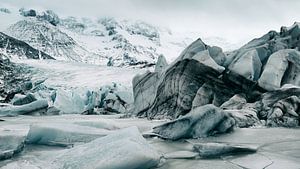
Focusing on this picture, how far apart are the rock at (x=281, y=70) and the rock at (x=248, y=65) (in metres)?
0.39

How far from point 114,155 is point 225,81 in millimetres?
8058

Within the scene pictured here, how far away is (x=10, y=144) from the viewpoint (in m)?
6.50

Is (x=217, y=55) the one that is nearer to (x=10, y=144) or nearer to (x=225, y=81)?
(x=225, y=81)

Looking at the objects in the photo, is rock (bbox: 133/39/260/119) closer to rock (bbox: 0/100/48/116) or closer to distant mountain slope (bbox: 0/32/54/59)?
rock (bbox: 0/100/48/116)

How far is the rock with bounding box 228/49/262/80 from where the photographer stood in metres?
12.4

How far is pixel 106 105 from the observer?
20.6m

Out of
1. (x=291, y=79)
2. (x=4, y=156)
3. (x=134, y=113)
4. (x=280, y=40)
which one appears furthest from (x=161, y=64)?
(x=4, y=156)

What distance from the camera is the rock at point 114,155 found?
500cm

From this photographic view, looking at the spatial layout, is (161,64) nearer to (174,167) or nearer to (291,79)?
(291,79)

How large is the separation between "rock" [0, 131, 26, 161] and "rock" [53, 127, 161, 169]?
3.54ft

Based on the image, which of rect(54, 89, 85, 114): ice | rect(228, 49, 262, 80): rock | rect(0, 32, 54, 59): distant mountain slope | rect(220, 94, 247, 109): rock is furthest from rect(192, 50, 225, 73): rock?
rect(0, 32, 54, 59): distant mountain slope

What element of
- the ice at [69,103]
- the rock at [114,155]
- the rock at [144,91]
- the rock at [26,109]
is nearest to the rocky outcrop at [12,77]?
the ice at [69,103]

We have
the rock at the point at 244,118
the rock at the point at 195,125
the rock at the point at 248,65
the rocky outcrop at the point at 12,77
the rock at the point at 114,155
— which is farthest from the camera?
the rocky outcrop at the point at 12,77

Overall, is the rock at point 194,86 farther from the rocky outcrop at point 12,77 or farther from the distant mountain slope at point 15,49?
the distant mountain slope at point 15,49
